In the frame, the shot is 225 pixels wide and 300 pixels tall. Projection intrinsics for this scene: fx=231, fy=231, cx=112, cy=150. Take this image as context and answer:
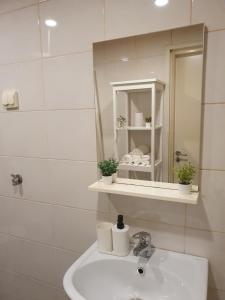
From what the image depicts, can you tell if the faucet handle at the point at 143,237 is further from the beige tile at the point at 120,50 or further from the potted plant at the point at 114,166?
the beige tile at the point at 120,50

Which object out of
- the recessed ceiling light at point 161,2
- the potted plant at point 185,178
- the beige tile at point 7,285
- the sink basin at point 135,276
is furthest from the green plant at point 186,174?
the beige tile at point 7,285

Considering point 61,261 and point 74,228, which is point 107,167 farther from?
point 61,261

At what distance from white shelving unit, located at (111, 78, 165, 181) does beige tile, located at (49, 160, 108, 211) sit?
0.20 metres

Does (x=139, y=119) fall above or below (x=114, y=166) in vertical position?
above

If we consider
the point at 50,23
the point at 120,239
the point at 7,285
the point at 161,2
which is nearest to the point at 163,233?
the point at 120,239

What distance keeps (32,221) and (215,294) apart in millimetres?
1015

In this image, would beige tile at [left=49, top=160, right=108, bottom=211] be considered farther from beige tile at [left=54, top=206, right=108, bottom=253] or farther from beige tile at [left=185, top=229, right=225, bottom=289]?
beige tile at [left=185, top=229, right=225, bottom=289]

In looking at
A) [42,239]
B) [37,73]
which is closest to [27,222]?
[42,239]

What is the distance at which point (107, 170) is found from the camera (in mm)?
1036

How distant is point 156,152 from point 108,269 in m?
0.55

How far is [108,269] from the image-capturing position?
3.27ft

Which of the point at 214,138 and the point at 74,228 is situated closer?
the point at 214,138

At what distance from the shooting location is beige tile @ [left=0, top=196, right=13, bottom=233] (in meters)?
1.45

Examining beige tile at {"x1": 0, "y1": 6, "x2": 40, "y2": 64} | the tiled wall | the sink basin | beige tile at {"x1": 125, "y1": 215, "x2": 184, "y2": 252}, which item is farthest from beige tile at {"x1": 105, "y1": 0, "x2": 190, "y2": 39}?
the sink basin
